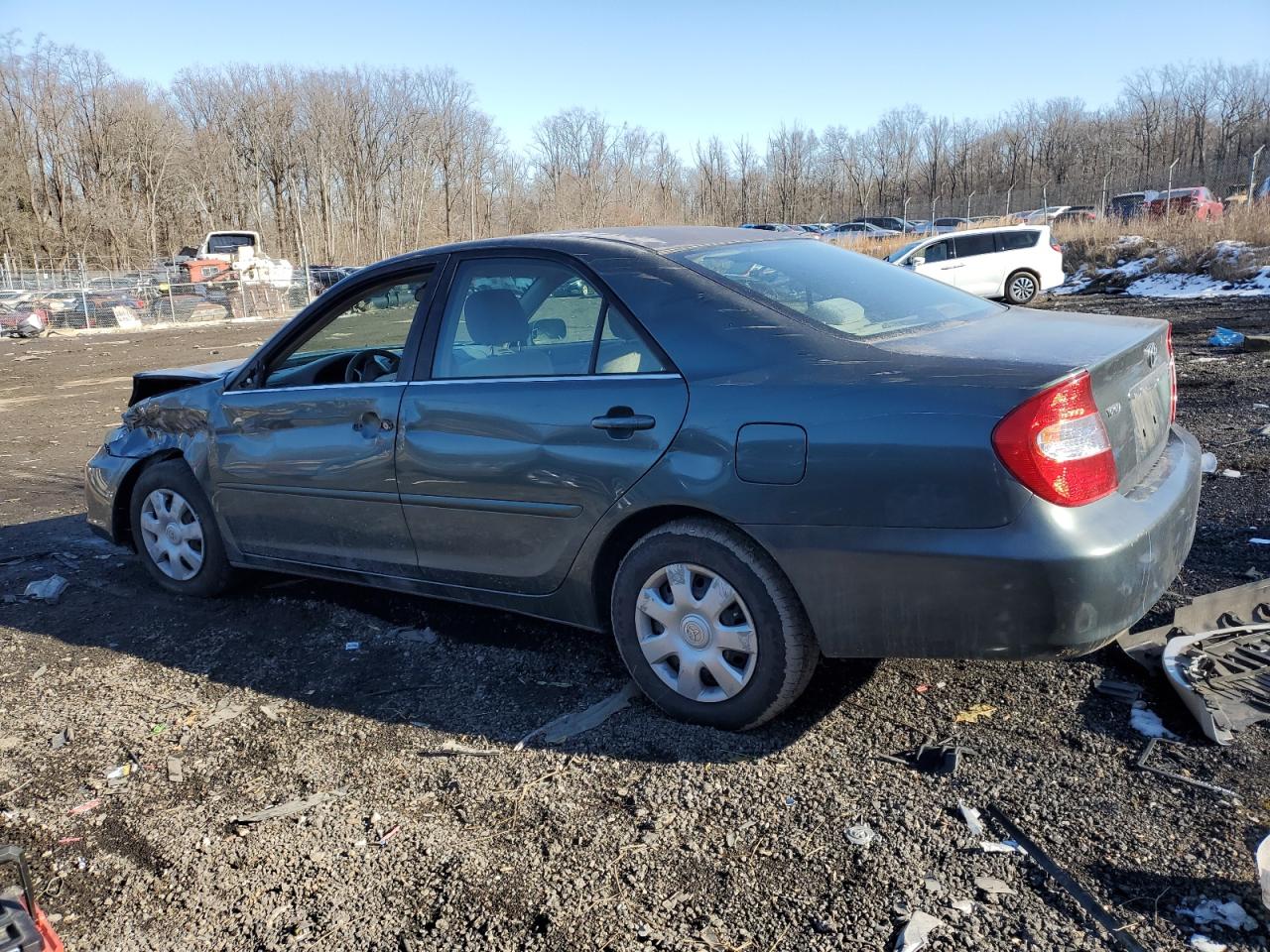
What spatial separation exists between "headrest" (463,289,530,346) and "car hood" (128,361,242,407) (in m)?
1.67

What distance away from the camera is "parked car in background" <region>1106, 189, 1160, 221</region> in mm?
29200

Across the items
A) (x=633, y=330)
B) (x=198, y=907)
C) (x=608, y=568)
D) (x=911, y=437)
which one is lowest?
(x=198, y=907)

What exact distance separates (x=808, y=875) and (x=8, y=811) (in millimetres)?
2466

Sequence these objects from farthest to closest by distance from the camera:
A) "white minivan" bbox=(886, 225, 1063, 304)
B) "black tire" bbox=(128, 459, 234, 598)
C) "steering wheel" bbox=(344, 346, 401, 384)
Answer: "white minivan" bbox=(886, 225, 1063, 304) < "black tire" bbox=(128, 459, 234, 598) < "steering wheel" bbox=(344, 346, 401, 384)

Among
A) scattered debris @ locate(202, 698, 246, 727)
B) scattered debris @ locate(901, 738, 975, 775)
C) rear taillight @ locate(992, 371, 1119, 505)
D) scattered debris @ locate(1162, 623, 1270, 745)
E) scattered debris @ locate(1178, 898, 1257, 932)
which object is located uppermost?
rear taillight @ locate(992, 371, 1119, 505)

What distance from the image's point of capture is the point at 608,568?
341cm

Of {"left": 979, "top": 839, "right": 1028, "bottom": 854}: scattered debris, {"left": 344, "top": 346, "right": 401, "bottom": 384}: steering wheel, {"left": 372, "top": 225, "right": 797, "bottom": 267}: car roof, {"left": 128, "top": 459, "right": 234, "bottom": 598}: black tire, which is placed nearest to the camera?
{"left": 979, "top": 839, "right": 1028, "bottom": 854}: scattered debris

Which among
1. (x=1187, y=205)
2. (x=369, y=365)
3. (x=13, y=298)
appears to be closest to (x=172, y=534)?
(x=369, y=365)

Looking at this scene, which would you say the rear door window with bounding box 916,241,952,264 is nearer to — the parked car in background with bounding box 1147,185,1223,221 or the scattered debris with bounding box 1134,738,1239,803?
the parked car in background with bounding box 1147,185,1223,221

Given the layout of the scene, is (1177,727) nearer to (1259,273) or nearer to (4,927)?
(4,927)

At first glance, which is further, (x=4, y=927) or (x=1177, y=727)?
(x=1177, y=727)

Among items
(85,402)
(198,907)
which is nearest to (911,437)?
(198,907)

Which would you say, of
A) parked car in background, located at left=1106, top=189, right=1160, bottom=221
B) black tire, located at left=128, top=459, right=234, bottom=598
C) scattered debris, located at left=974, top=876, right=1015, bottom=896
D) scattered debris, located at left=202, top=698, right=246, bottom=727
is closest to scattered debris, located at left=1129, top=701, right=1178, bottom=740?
scattered debris, located at left=974, top=876, right=1015, bottom=896

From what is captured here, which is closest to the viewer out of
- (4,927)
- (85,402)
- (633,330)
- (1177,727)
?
(4,927)
